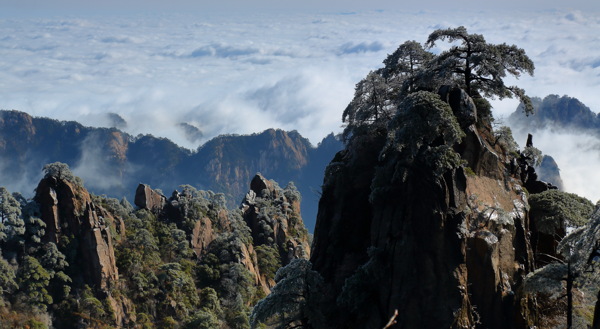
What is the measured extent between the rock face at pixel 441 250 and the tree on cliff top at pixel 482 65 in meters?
4.05

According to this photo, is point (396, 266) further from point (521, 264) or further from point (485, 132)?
point (485, 132)

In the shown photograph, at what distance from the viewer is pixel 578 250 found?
28328 mm

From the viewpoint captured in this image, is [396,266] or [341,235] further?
[341,235]

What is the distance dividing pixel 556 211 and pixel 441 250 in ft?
33.0

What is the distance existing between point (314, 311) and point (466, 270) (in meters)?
9.54

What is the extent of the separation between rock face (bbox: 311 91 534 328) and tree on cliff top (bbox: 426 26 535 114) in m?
4.05

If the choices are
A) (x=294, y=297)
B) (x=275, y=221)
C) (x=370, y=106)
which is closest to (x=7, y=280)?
(x=275, y=221)

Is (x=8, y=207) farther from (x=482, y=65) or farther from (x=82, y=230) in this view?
(x=482, y=65)

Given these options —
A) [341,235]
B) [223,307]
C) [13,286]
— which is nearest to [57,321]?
[13,286]

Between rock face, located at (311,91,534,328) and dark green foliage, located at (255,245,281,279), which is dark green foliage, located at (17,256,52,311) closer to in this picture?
dark green foliage, located at (255,245,281,279)

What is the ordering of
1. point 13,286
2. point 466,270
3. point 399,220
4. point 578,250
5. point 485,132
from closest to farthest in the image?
point 578,250 → point 466,270 → point 399,220 → point 485,132 → point 13,286

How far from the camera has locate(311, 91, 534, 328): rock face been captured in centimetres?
3369

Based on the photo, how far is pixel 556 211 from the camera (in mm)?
39219

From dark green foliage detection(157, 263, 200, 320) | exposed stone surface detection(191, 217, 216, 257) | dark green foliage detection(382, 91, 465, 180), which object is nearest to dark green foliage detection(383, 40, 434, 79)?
dark green foliage detection(382, 91, 465, 180)
